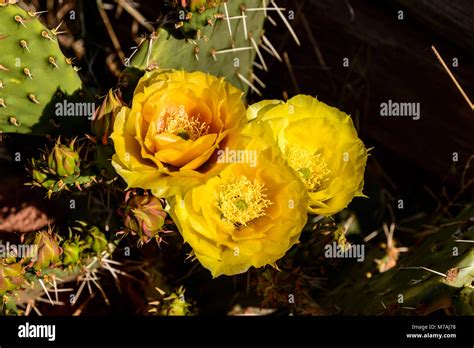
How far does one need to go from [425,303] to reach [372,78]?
2.39 ft

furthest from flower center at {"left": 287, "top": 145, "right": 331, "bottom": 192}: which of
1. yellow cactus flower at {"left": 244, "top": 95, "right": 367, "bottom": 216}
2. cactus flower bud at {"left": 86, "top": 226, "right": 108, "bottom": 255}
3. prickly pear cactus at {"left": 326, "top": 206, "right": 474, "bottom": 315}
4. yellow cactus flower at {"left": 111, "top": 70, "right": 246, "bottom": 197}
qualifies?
cactus flower bud at {"left": 86, "top": 226, "right": 108, "bottom": 255}

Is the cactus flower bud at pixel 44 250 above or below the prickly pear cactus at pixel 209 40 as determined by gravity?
below

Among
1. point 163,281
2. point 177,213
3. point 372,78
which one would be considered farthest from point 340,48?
point 177,213

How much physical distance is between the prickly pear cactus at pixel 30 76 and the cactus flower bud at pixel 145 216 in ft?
0.83

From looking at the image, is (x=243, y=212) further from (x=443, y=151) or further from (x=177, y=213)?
(x=443, y=151)

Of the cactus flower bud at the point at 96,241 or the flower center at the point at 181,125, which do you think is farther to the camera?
the cactus flower bud at the point at 96,241

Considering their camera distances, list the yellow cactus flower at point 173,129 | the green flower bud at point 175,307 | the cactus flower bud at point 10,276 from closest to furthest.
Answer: the yellow cactus flower at point 173,129 → the cactus flower bud at point 10,276 → the green flower bud at point 175,307

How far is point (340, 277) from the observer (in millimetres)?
1387

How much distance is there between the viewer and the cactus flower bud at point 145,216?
0.93 metres

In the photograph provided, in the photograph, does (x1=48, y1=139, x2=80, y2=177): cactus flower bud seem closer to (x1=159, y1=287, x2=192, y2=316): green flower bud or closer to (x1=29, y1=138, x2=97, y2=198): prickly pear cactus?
(x1=29, y1=138, x2=97, y2=198): prickly pear cactus

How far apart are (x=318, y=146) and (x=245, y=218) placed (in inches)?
6.2

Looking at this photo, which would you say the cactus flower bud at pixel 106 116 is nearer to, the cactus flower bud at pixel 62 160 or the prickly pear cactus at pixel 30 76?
the cactus flower bud at pixel 62 160

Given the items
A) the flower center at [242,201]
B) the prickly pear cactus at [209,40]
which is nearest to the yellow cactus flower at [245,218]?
the flower center at [242,201]

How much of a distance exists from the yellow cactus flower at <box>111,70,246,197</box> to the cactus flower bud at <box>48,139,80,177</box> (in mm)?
104
